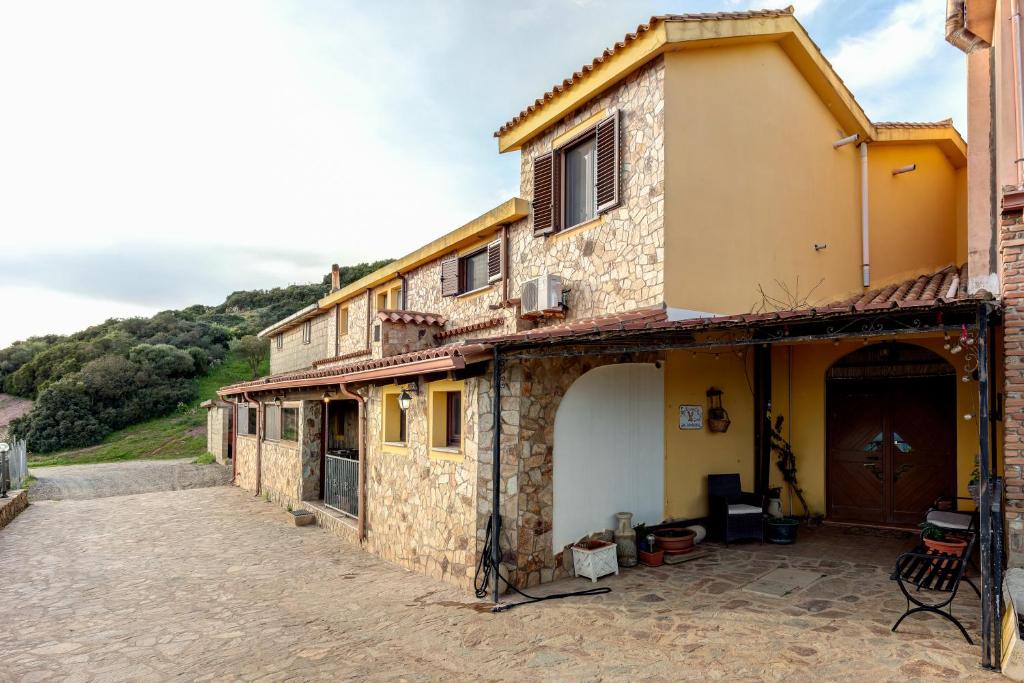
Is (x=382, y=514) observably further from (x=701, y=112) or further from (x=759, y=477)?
(x=701, y=112)

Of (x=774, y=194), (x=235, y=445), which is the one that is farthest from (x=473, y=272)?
(x=235, y=445)

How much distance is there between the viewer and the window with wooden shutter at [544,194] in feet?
35.1

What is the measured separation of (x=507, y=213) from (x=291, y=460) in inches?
334

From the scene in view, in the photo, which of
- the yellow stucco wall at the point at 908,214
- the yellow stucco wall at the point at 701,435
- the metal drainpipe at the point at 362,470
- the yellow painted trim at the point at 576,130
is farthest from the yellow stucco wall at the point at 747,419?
the metal drainpipe at the point at 362,470

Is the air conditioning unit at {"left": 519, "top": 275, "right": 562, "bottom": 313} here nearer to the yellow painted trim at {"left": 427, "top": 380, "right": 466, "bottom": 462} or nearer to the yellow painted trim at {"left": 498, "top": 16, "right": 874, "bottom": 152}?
the yellow painted trim at {"left": 427, "top": 380, "right": 466, "bottom": 462}

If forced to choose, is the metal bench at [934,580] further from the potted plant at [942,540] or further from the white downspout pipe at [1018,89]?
the white downspout pipe at [1018,89]

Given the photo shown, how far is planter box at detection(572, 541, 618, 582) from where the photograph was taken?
763 cm

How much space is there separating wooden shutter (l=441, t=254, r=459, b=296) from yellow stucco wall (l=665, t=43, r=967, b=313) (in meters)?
6.50

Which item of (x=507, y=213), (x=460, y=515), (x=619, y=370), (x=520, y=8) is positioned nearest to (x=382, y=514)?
(x=460, y=515)

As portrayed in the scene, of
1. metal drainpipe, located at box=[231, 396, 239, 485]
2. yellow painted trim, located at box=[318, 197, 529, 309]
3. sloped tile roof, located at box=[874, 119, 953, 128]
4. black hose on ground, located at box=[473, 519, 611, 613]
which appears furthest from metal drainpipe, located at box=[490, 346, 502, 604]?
metal drainpipe, located at box=[231, 396, 239, 485]

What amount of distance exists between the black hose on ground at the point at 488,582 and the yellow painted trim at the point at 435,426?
112 centimetres

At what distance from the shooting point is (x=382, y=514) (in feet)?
33.1

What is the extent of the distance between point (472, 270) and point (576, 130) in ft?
14.7

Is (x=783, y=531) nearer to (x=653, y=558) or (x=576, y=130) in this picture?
(x=653, y=558)
